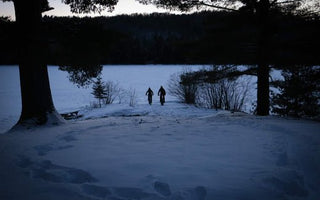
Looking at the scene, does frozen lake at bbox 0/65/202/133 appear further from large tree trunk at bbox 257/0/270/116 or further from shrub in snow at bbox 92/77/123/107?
large tree trunk at bbox 257/0/270/116

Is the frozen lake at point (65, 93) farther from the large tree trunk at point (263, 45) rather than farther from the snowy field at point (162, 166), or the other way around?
the large tree trunk at point (263, 45)

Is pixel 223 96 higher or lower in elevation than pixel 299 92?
lower

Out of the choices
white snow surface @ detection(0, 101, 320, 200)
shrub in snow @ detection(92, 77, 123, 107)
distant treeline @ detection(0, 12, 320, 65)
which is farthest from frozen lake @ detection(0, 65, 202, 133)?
white snow surface @ detection(0, 101, 320, 200)

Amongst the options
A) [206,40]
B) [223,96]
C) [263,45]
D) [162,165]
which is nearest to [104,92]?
[223,96]

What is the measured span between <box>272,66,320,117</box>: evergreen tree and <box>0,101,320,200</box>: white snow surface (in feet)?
22.1

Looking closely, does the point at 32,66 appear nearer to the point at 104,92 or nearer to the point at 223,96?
the point at 223,96

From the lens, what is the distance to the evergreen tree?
11438 mm

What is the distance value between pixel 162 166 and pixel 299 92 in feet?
34.9

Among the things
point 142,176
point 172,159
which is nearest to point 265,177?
point 172,159

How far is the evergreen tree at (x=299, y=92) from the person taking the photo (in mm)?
11438

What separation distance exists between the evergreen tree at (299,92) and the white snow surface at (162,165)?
6726mm

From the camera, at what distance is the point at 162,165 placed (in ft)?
12.0

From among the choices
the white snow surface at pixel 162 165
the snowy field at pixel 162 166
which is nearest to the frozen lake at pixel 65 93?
the snowy field at pixel 162 166

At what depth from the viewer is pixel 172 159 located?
3916 millimetres
